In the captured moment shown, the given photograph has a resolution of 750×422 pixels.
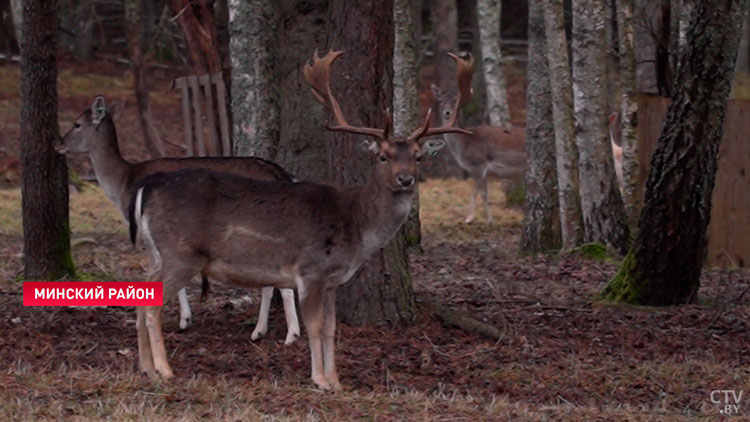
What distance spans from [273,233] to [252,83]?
4833 millimetres

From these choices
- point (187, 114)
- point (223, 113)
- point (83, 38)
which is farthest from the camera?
point (83, 38)

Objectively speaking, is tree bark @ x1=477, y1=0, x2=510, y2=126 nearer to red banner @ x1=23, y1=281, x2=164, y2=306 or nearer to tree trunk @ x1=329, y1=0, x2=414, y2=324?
red banner @ x1=23, y1=281, x2=164, y2=306

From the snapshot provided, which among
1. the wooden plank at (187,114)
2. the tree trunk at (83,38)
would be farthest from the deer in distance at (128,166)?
the tree trunk at (83,38)

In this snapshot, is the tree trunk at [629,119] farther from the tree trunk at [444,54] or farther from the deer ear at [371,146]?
the tree trunk at [444,54]

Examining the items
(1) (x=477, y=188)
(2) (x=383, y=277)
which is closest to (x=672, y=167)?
(2) (x=383, y=277)

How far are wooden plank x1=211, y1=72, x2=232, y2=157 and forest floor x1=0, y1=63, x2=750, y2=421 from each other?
2930mm

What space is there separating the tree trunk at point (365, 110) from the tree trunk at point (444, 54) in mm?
16884

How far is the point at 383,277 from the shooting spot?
9.23 metres

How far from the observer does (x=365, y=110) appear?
9.09 m

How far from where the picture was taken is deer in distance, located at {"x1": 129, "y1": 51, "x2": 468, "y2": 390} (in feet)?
25.8

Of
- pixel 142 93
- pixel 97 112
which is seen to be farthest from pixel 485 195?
pixel 97 112

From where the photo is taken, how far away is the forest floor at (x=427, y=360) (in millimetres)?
6953

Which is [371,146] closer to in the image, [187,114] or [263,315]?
[263,315]

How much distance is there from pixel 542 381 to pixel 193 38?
855 cm
